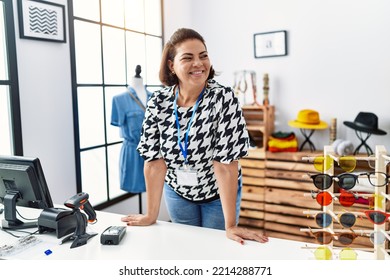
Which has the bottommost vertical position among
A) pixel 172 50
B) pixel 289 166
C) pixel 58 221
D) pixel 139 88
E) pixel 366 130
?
pixel 289 166

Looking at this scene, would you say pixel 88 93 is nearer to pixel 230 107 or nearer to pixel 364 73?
pixel 230 107

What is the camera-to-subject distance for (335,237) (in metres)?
1.13

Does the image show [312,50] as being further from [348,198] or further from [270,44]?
[348,198]

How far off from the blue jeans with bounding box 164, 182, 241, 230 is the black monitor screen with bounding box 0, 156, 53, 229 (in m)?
0.56

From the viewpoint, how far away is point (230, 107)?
1596 millimetres

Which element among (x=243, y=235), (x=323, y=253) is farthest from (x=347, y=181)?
(x=243, y=235)

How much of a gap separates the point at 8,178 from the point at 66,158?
1100 mm

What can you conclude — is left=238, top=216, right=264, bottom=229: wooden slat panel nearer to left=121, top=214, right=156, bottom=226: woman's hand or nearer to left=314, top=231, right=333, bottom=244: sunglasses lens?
left=121, top=214, right=156, bottom=226: woman's hand

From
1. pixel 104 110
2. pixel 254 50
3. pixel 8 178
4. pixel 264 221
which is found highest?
pixel 254 50

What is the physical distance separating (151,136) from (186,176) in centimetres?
24

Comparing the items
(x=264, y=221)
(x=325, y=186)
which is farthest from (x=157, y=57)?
(x=325, y=186)

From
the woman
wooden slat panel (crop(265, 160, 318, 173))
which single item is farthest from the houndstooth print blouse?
wooden slat panel (crop(265, 160, 318, 173))

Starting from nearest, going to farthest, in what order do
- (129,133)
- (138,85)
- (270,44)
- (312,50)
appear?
1. (129,133)
2. (138,85)
3. (312,50)
4. (270,44)

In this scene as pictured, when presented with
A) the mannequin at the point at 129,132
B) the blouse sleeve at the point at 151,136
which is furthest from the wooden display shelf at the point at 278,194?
the blouse sleeve at the point at 151,136
